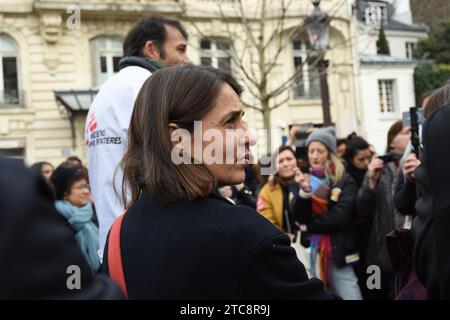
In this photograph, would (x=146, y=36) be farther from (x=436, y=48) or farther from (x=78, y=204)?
(x=436, y=48)

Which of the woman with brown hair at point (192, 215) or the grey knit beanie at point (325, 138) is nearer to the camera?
the woman with brown hair at point (192, 215)

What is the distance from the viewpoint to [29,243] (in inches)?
32.3

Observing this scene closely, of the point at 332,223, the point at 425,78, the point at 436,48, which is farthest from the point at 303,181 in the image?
the point at 436,48

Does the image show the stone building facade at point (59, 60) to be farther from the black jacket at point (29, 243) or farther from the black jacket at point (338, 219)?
the black jacket at point (29, 243)

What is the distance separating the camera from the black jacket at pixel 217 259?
154 centimetres

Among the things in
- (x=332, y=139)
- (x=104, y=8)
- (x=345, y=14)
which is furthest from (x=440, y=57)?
(x=332, y=139)

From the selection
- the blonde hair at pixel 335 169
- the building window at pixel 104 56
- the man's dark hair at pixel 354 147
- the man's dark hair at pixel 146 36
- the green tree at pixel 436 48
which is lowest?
the blonde hair at pixel 335 169

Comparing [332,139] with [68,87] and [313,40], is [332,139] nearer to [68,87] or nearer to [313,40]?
[313,40]

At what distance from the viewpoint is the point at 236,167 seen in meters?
1.88

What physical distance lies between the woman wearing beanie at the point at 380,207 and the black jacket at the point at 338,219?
117 millimetres

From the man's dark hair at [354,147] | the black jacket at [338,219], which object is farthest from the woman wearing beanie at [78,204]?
the man's dark hair at [354,147]

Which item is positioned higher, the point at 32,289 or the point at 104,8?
the point at 104,8

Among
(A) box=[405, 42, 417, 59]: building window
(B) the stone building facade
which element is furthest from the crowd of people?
(A) box=[405, 42, 417, 59]: building window
